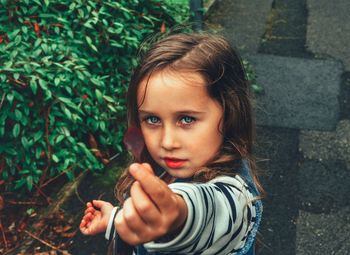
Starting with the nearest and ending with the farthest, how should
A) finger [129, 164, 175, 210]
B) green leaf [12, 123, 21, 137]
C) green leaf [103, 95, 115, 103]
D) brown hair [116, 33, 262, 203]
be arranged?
1. finger [129, 164, 175, 210]
2. brown hair [116, 33, 262, 203]
3. green leaf [12, 123, 21, 137]
4. green leaf [103, 95, 115, 103]

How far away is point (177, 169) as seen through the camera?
1510 millimetres

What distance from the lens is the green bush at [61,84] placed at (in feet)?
10.6

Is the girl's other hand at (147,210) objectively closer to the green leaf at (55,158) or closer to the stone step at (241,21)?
the green leaf at (55,158)

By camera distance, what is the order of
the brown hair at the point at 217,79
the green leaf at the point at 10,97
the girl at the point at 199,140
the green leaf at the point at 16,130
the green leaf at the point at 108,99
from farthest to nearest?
the green leaf at the point at 108,99 → the green leaf at the point at 16,130 → the green leaf at the point at 10,97 → the brown hair at the point at 217,79 → the girl at the point at 199,140

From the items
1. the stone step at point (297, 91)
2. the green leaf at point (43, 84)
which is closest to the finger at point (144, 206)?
the green leaf at point (43, 84)

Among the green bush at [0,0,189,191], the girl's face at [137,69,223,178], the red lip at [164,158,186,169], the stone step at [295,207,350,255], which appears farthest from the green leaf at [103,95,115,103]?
the red lip at [164,158,186,169]

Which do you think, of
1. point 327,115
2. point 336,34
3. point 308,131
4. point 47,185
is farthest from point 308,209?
point 336,34

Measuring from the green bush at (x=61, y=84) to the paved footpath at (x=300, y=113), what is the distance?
4.25 feet

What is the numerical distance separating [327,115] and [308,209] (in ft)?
4.69

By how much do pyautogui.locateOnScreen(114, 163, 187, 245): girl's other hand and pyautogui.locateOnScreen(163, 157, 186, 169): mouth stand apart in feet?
1.70

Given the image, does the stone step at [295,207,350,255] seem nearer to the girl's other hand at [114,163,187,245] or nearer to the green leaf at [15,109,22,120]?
the green leaf at [15,109,22,120]

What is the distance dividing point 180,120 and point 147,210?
1.93ft

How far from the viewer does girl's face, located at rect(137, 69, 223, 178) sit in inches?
56.4

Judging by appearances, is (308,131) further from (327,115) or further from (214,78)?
(214,78)
